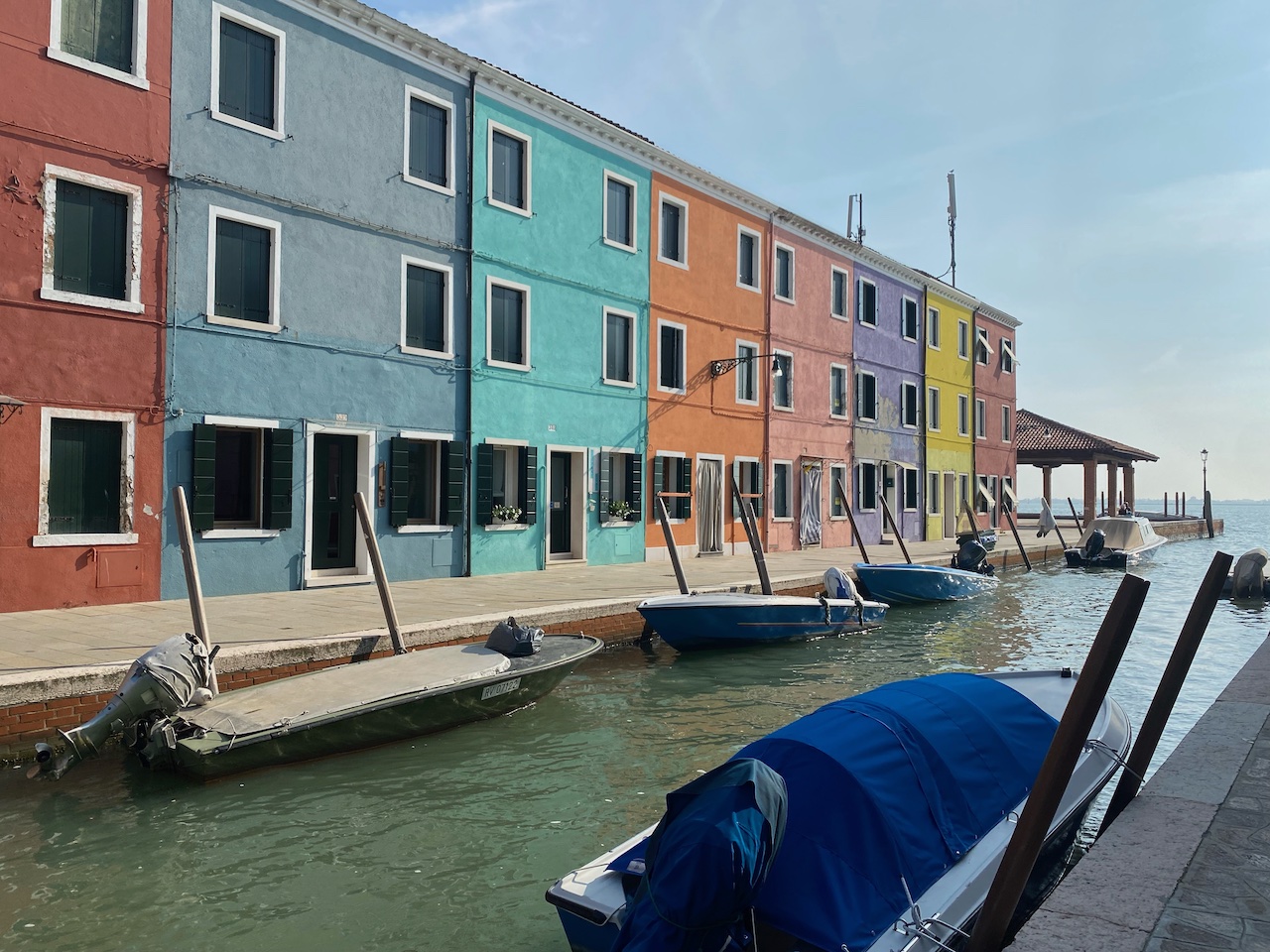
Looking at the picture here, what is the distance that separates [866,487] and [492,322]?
14.9 meters

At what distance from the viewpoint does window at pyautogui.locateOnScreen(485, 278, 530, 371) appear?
1634 cm

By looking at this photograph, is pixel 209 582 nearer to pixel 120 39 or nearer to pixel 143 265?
pixel 143 265

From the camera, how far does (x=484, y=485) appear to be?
15.9 metres

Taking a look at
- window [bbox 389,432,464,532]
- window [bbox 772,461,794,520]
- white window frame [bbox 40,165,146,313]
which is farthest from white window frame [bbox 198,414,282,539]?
window [bbox 772,461,794,520]

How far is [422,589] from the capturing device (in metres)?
13.7

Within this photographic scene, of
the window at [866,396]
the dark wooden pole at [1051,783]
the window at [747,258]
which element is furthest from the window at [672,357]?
the dark wooden pole at [1051,783]

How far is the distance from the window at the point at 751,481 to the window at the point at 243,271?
11897 mm

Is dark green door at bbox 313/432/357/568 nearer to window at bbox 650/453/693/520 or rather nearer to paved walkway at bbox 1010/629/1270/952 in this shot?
window at bbox 650/453/693/520

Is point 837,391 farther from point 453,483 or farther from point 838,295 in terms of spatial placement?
point 453,483

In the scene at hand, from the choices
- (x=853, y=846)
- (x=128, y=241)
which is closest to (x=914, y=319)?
(x=128, y=241)

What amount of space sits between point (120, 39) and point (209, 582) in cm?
688

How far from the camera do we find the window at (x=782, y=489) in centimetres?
2370

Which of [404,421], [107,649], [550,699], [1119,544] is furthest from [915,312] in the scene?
[107,649]

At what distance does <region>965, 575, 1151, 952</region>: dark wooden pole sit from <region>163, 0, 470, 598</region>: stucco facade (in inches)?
429
